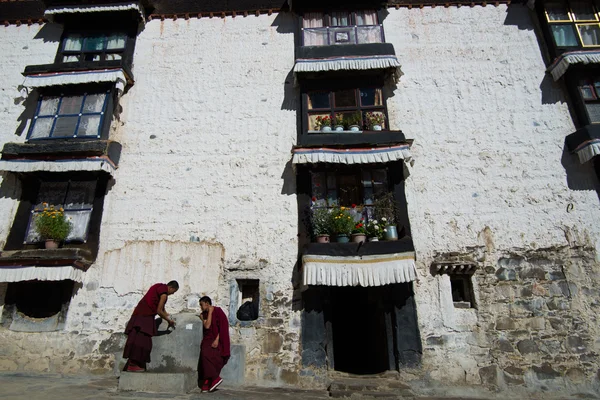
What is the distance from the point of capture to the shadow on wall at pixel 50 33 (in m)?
10.3

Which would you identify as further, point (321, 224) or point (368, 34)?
point (368, 34)

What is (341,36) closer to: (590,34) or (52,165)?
(590,34)

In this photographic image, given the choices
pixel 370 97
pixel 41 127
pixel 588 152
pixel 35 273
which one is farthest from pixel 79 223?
pixel 588 152

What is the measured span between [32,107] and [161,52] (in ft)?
11.9

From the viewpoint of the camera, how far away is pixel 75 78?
8977 mm

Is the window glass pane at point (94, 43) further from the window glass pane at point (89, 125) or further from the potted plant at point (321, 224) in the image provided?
the potted plant at point (321, 224)

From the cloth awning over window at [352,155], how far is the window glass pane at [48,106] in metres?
6.30

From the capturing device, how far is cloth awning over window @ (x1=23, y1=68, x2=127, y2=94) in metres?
8.93

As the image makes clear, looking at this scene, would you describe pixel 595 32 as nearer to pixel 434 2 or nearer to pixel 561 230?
pixel 434 2

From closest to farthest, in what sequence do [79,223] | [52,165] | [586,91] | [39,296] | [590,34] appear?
[39,296]
[52,165]
[79,223]
[586,91]
[590,34]

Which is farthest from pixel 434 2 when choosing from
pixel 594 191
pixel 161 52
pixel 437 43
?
pixel 161 52

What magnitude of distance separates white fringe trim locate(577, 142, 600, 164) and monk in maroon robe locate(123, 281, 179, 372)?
9030mm

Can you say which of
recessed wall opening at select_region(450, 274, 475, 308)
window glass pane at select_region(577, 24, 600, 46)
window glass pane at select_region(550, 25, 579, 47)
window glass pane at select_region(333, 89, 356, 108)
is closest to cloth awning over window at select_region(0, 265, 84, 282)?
window glass pane at select_region(333, 89, 356, 108)

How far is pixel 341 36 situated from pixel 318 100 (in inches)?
78.8
